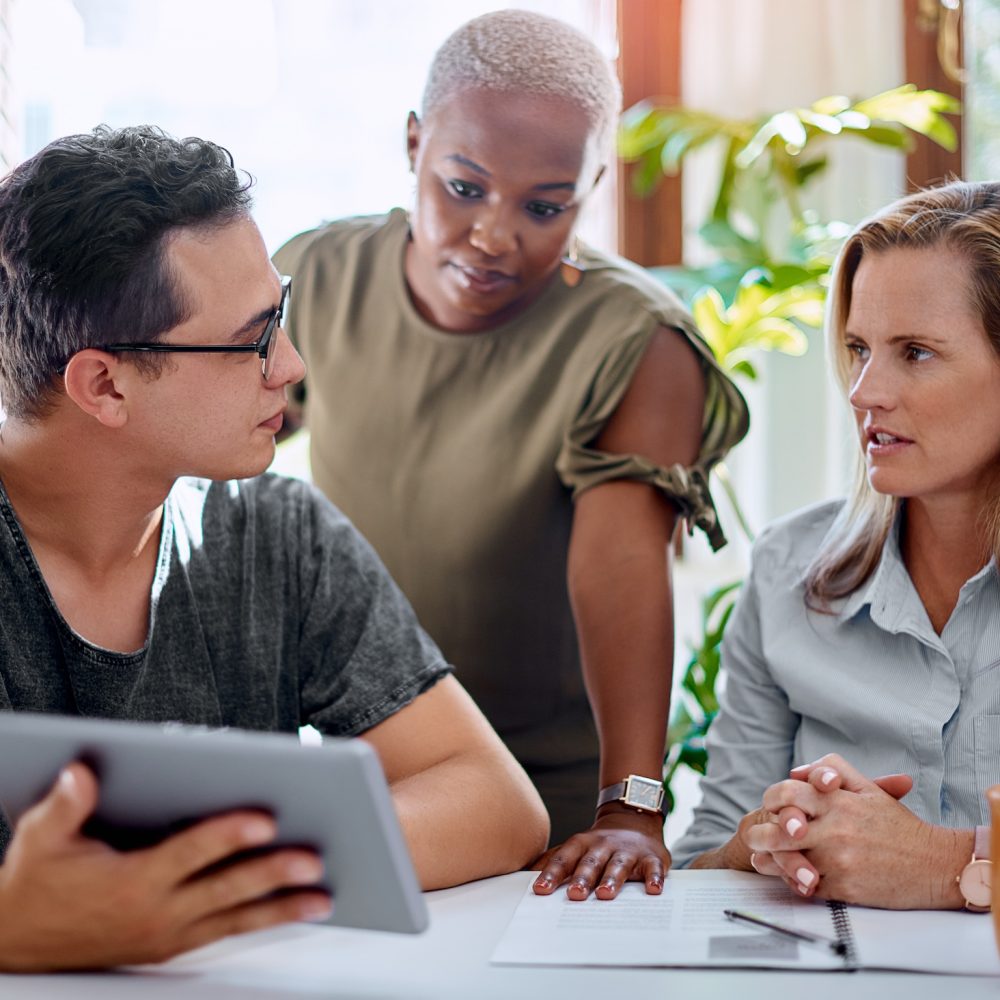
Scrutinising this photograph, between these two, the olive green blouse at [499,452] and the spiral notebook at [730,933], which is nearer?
the spiral notebook at [730,933]

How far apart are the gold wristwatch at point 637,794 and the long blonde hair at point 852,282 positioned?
293 mm

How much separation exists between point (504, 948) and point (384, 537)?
911mm

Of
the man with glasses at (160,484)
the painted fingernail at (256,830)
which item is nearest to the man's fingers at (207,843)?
the painted fingernail at (256,830)

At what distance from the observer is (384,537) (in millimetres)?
1868

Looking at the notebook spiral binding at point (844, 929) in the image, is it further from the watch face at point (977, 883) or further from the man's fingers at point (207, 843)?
the man's fingers at point (207, 843)

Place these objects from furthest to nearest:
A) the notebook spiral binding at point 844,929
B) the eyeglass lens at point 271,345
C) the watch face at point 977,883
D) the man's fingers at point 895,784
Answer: the eyeglass lens at point 271,345, the man's fingers at point 895,784, the watch face at point 977,883, the notebook spiral binding at point 844,929

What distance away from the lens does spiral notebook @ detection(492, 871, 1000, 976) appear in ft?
3.20

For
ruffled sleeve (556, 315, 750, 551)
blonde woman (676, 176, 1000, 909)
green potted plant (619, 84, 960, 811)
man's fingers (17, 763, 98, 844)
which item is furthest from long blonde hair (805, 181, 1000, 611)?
man's fingers (17, 763, 98, 844)

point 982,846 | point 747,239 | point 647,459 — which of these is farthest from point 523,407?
point 747,239

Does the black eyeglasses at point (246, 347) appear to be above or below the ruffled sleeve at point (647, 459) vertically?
above

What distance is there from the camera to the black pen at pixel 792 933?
101 cm

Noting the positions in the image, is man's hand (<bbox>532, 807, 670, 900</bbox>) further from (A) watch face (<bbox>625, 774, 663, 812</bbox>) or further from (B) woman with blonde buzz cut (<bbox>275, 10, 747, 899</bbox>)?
(B) woman with blonde buzz cut (<bbox>275, 10, 747, 899</bbox>)

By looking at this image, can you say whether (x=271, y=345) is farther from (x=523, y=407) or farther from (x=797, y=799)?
(x=797, y=799)

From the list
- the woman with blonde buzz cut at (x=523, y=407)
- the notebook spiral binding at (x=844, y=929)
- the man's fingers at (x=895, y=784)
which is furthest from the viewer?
the woman with blonde buzz cut at (x=523, y=407)
